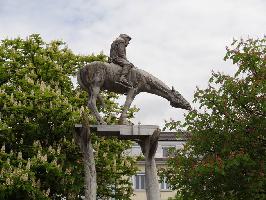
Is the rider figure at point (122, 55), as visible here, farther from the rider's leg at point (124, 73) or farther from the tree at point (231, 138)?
the tree at point (231, 138)

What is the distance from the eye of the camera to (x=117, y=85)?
15070mm

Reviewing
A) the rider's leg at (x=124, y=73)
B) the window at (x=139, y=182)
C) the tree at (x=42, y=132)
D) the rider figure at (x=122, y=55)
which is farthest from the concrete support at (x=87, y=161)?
the window at (x=139, y=182)

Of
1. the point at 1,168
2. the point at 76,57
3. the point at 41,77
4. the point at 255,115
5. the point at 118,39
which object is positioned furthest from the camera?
the point at 76,57

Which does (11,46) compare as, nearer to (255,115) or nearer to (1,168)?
(1,168)

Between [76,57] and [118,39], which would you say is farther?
[76,57]

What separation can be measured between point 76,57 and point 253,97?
29.1 ft

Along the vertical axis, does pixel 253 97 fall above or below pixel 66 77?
below

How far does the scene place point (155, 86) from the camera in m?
15.5

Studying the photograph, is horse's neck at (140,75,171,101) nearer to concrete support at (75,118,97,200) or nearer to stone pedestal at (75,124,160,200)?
stone pedestal at (75,124,160,200)

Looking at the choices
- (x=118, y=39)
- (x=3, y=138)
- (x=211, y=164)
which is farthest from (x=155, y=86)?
(x=3, y=138)

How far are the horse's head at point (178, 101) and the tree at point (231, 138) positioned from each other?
6.25 meters

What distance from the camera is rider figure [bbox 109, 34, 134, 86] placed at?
1499 cm

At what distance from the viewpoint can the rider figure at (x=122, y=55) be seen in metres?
15.0

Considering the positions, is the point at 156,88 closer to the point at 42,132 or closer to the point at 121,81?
the point at 121,81
